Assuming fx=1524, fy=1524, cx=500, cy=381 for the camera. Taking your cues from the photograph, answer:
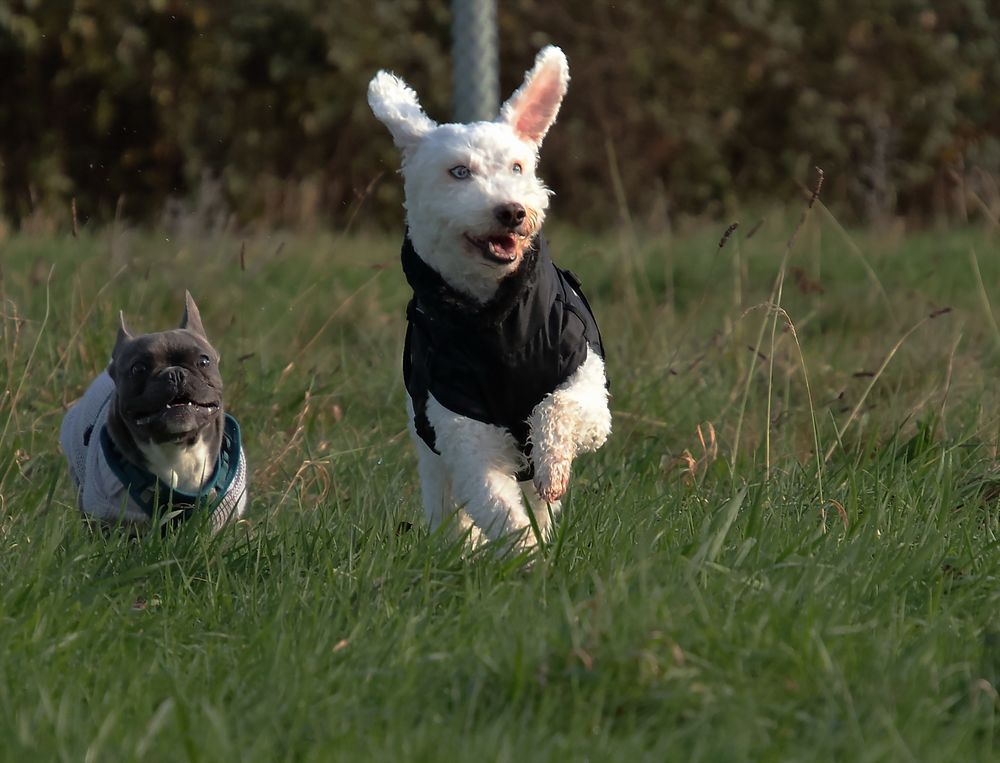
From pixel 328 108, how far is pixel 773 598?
9701 millimetres

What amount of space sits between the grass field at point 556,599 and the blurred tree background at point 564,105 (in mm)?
5119

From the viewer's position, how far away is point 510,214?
3744 mm

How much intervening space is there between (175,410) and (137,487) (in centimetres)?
30

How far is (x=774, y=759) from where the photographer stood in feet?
9.46

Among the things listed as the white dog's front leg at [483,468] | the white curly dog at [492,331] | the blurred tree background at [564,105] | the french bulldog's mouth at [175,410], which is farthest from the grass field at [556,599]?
the blurred tree background at [564,105]

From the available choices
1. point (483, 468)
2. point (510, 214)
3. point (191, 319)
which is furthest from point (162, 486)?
point (510, 214)

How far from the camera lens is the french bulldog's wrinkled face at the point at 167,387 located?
4551mm

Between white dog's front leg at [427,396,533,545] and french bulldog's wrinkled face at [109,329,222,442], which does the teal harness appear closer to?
french bulldog's wrinkled face at [109,329,222,442]

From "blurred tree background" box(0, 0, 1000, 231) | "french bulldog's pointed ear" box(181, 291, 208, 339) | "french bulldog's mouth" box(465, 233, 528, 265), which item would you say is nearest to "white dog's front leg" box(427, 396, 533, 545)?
"french bulldog's mouth" box(465, 233, 528, 265)

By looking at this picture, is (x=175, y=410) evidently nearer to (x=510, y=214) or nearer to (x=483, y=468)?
(x=483, y=468)

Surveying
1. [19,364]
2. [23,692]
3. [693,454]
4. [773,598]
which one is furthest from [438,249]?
[19,364]

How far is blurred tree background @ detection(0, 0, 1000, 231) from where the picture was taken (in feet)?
39.5

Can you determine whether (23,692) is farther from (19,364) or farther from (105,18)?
(105,18)

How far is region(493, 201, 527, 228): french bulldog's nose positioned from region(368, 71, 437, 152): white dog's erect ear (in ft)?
1.54
